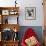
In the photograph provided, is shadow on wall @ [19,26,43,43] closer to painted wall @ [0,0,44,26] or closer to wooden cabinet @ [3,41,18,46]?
painted wall @ [0,0,44,26]

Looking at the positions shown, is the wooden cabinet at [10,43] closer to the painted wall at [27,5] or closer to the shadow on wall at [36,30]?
the shadow on wall at [36,30]

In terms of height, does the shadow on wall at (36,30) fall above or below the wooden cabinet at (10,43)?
above

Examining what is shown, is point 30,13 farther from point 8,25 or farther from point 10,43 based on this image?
point 10,43

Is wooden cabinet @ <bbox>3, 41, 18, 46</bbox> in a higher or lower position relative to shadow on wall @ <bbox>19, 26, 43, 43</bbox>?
lower

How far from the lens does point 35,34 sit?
224 inches

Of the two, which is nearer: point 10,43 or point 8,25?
point 10,43

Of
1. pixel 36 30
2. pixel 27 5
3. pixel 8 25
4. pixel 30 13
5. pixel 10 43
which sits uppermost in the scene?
pixel 27 5

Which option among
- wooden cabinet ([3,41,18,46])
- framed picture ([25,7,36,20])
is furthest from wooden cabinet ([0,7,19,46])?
framed picture ([25,7,36,20])

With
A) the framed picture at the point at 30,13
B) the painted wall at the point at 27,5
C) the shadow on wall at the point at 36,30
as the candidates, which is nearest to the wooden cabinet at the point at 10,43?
the shadow on wall at the point at 36,30

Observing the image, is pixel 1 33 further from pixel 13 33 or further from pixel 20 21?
pixel 20 21

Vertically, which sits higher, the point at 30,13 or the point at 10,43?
the point at 30,13

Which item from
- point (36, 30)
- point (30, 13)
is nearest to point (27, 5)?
point (30, 13)

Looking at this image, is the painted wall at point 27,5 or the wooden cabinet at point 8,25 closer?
the wooden cabinet at point 8,25

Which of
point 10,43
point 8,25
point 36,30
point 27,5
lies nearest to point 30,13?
point 27,5
